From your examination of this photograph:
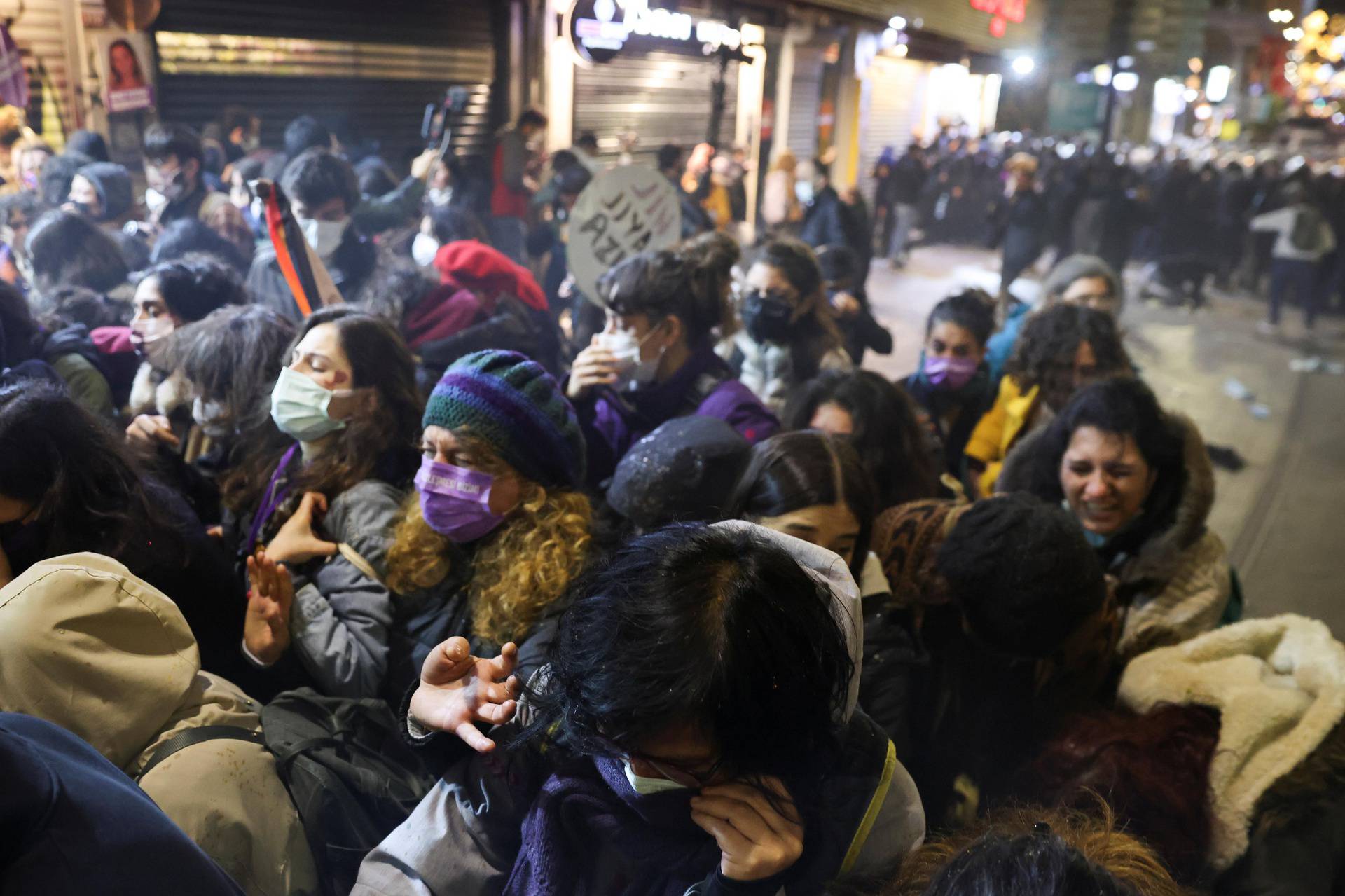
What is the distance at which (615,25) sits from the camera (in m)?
6.62

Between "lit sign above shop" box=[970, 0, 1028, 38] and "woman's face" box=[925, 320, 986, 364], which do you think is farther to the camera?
"lit sign above shop" box=[970, 0, 1028, 38]

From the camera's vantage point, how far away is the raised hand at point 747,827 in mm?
1168

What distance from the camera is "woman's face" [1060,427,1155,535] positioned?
2.78 m

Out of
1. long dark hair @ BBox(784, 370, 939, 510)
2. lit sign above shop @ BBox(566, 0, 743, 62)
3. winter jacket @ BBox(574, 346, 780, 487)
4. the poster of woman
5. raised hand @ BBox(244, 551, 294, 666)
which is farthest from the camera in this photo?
lit sign above shop @ BBox(566, 0, 743, 62)

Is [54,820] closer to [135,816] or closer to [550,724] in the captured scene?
[135,816]

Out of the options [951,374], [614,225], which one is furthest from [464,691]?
[614,225]

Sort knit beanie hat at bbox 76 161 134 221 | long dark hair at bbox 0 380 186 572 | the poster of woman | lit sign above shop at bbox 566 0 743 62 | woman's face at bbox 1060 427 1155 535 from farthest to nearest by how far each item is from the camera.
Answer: lit sign above shop at bbox 566 0 743 62 < the poster of woman < knit beanie hat at bbox 76 161 134 221 < woman's face at bbox 1060 427 1155 535 < long dark hair at bbox 0 380 186 572

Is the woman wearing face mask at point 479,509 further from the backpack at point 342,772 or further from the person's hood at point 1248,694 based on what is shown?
the person's hood at point 1248,694

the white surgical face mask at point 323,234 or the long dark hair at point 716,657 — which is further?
the white surgical face mask at point 323,234

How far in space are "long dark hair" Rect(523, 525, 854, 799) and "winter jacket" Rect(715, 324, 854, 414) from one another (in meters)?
2.88

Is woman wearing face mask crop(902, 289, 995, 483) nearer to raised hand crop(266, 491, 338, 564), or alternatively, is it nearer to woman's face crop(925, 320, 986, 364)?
woman's face crop(925, 320, 986, 364)

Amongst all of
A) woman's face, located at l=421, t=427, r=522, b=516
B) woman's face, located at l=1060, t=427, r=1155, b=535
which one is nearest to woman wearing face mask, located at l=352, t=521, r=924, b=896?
woman's face, located at l=421, t=427, r=522, b=516

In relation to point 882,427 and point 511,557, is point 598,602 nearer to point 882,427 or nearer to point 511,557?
point 511,557

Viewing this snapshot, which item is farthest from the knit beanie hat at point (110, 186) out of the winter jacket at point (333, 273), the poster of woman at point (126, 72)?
the winter jacket at point (333, 273)
